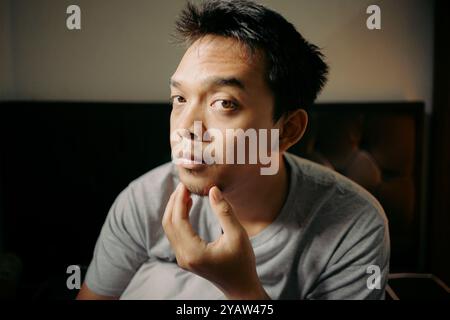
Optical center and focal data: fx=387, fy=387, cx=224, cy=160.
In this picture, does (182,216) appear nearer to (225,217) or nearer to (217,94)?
(225,217)

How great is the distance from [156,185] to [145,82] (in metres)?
0.19

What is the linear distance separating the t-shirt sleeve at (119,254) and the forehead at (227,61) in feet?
0.87

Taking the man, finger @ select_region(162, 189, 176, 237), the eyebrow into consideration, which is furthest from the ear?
finger @ select_region(162, 189, 176, 237)

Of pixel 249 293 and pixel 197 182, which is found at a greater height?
pixel 197 182

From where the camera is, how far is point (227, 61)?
1.95 feet

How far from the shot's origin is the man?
60cm

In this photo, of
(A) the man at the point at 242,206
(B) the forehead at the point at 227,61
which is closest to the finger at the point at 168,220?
(A) the man at the point at 242,206

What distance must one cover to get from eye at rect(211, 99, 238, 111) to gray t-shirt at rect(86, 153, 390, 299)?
165 millimetres

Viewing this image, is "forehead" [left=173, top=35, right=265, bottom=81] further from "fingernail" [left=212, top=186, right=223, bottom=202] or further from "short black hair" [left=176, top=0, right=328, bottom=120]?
"fingernail" [left=212, top=186, right=223, bottom=202]

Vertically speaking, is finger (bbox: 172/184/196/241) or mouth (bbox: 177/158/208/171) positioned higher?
mouth (bbox: 177/158/208/171)

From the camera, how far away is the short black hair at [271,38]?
0.60 meters

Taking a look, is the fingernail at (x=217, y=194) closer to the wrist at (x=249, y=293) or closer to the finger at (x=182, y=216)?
the finger at (x=182, y=216)

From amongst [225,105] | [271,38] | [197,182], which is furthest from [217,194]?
[271,38]

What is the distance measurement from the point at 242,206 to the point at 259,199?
3cm
